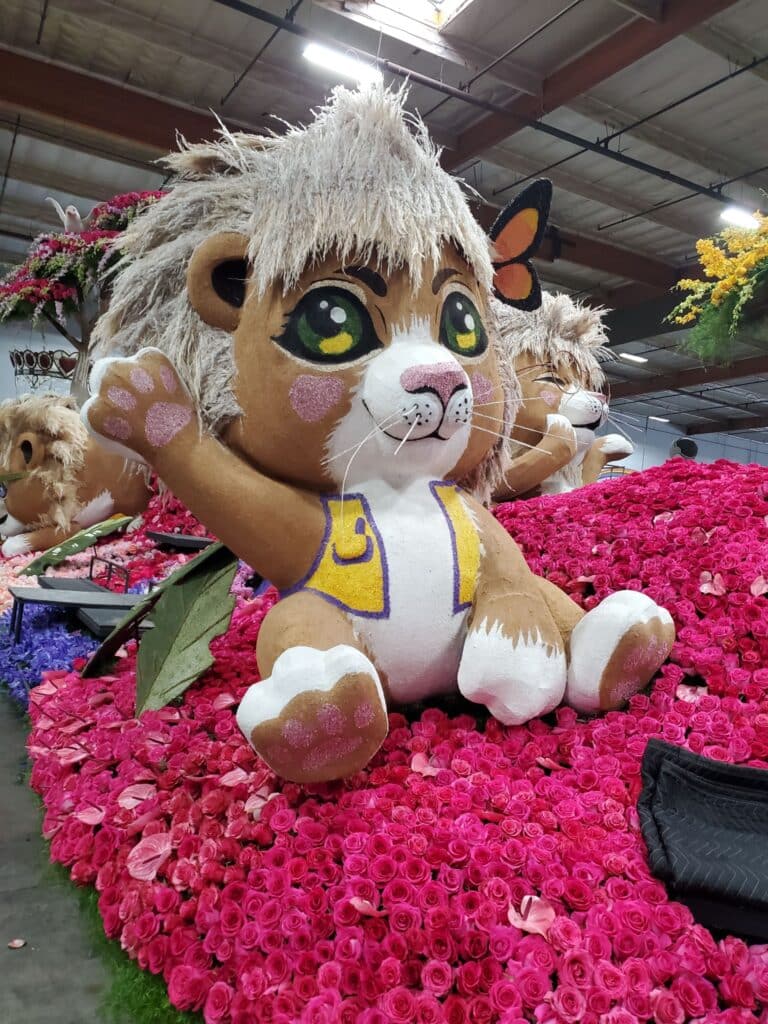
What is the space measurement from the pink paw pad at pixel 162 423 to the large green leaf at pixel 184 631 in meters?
0.34

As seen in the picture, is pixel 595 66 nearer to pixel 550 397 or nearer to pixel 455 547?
pixel 550 397

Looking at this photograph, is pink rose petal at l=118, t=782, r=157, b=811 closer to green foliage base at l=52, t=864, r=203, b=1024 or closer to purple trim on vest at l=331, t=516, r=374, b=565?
green foliage base at l=52, t=864, r=203, b=1024

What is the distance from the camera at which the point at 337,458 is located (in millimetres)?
994

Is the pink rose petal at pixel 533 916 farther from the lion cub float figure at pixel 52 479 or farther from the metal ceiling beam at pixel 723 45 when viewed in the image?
the metal ceiling beam at pixel 723 45

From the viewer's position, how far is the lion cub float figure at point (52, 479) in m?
2.79

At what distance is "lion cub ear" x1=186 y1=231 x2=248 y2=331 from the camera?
102 cm

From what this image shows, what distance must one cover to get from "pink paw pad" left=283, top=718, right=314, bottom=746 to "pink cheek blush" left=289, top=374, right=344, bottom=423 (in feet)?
1.24

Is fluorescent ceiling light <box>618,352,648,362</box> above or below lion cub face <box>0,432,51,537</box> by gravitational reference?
above

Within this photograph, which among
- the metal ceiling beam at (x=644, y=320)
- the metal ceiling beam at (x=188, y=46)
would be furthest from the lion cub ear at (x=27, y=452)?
the metal ceiling beam at (x=644, y=320)

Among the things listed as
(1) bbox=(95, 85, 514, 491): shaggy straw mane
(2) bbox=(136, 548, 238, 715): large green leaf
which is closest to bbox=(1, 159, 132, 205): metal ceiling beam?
(1) bbox=(95, 85, 514, 491): shaggy straw mane

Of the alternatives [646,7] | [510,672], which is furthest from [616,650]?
[646,7]

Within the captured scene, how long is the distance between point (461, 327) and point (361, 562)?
351 mm

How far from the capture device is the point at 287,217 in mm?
963

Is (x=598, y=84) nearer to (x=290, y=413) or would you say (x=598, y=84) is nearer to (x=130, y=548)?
(x=130, y=548)
